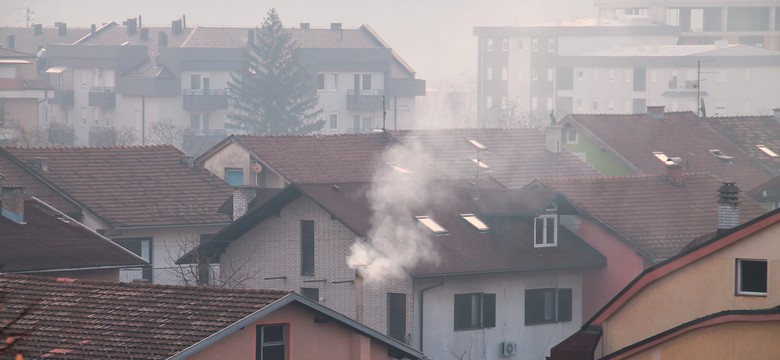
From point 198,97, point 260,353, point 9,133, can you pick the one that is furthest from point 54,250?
point 198,97

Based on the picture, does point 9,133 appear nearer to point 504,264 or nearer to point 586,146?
point 586,146

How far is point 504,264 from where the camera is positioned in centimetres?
3928

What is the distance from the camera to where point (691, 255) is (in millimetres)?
27250

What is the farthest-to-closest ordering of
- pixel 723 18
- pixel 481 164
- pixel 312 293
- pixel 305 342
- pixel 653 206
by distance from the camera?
pixel 723 18 → pixel 481 164 → pixel 653 206 → pixel 312 293 → pixel 305 342

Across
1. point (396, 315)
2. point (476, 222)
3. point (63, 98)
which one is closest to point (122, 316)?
point (396, 315)

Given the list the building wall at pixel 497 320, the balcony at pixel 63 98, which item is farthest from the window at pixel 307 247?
the balcony at pixel 63 98

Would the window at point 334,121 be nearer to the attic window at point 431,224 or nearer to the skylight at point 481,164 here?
the skylight at point 481,164

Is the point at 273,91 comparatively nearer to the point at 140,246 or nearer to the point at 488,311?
the point at 140,246

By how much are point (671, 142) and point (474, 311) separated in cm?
2394

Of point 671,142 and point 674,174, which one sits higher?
point 671,142

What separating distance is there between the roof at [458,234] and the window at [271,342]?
14389 mm

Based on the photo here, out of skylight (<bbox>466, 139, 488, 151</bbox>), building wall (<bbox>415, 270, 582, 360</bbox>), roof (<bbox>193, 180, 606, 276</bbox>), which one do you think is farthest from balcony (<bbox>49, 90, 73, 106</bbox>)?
building wall (<bbox>415, 270, 582, 360</bbox>)

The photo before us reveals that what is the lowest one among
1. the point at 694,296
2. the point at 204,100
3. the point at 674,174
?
the point at 694,296

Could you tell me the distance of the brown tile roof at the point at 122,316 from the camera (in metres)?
22.1
